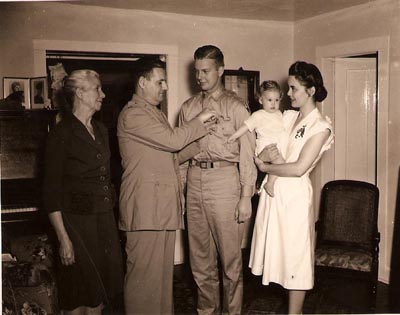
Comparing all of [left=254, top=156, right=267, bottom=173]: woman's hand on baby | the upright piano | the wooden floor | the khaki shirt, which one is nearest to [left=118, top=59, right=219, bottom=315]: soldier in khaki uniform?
the khaki shirt

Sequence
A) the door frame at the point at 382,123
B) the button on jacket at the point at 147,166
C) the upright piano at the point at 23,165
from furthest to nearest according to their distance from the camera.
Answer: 1. the door frame at the point at 382,123
2. the upright piano at the point at 23,165
3. the button on jacket at the point at 147,166

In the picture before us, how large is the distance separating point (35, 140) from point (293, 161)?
7.12 feet

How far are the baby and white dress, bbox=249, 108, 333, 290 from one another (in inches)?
3.5

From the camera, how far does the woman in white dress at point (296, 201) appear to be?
2439 millimetres

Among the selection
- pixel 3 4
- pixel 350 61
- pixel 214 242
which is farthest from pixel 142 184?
pixel 350 61

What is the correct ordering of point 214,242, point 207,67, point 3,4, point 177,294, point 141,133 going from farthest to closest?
point 177,294 < point 3,4 < point 214,242 < point 207,67 < point 141,133

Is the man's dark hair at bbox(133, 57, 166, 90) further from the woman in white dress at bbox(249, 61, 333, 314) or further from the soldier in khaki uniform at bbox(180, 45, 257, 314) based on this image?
the woman in white dress at bbox(249, 61, 333, 314)

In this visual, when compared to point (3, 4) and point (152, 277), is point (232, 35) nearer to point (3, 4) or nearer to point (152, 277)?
point (3, 4)

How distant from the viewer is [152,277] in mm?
2479

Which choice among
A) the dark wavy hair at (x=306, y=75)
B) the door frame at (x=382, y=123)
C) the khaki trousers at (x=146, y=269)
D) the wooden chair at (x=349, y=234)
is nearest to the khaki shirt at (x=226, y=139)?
the dark wavy hair at (x=306, y=75)

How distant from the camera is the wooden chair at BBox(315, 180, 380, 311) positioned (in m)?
3.43

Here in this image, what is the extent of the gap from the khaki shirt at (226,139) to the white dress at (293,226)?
0.74 ft

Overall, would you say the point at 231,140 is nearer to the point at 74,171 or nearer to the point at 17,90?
the point at 74,171

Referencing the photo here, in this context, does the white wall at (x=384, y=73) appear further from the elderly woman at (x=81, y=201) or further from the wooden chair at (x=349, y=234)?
the elderly woman at (x=81, y=201)
